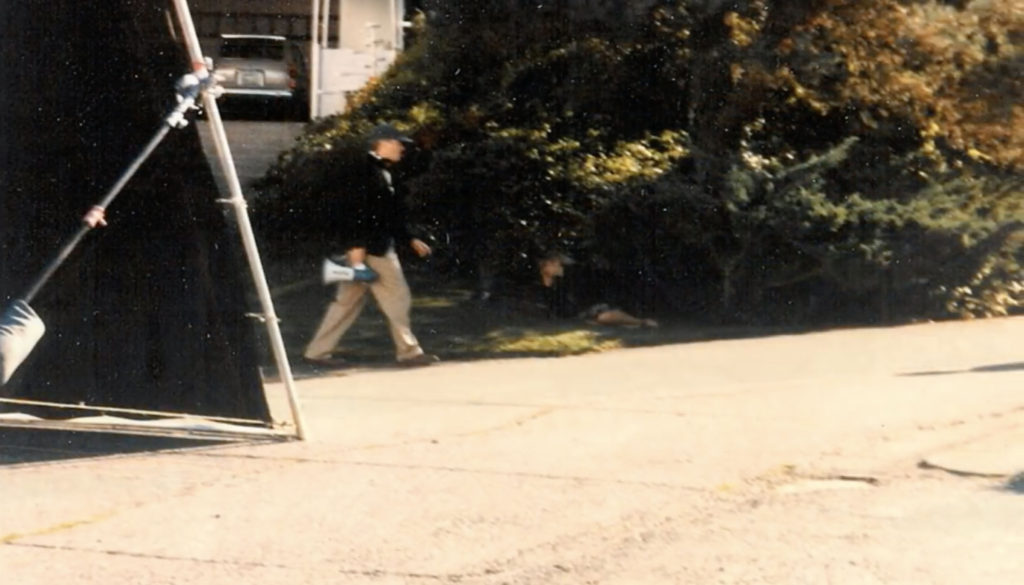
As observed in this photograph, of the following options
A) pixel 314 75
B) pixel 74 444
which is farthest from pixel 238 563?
pixel 314 75

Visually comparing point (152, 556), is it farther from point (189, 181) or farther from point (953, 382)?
point (953, 382)

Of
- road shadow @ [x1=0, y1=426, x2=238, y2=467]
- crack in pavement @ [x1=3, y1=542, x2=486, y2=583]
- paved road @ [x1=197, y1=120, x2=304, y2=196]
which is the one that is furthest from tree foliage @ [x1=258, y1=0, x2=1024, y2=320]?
crack in pavement @ [x1=3, y1=542, x2=486, y2=583]

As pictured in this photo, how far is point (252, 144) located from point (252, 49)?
2.95 meters

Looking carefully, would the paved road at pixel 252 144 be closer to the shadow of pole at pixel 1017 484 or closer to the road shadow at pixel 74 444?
the road shadow at pixel 74 444

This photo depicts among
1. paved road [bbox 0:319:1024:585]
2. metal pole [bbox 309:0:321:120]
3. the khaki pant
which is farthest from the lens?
metal pole [bbox 309:0:321:120]

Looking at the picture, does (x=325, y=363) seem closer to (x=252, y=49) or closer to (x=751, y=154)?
(x=751, y=154)

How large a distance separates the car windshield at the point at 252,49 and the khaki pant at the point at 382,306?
33.8 feet

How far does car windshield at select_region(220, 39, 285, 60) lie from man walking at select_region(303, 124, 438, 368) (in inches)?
396

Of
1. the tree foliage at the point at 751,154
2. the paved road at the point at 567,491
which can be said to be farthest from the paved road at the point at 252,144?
the paved road at the point at 567,491

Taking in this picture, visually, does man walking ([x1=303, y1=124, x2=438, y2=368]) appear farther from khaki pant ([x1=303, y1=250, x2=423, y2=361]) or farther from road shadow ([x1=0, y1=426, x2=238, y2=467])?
road shadow ([x1=0, y1=426, x2=238, y2=467])

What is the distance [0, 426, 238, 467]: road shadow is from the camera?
8.92 meters

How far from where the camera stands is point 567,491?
8031 mm

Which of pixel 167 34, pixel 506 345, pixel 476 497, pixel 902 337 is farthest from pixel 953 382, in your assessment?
pixel 167 34

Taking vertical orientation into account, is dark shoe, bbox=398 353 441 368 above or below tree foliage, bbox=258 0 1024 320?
below
